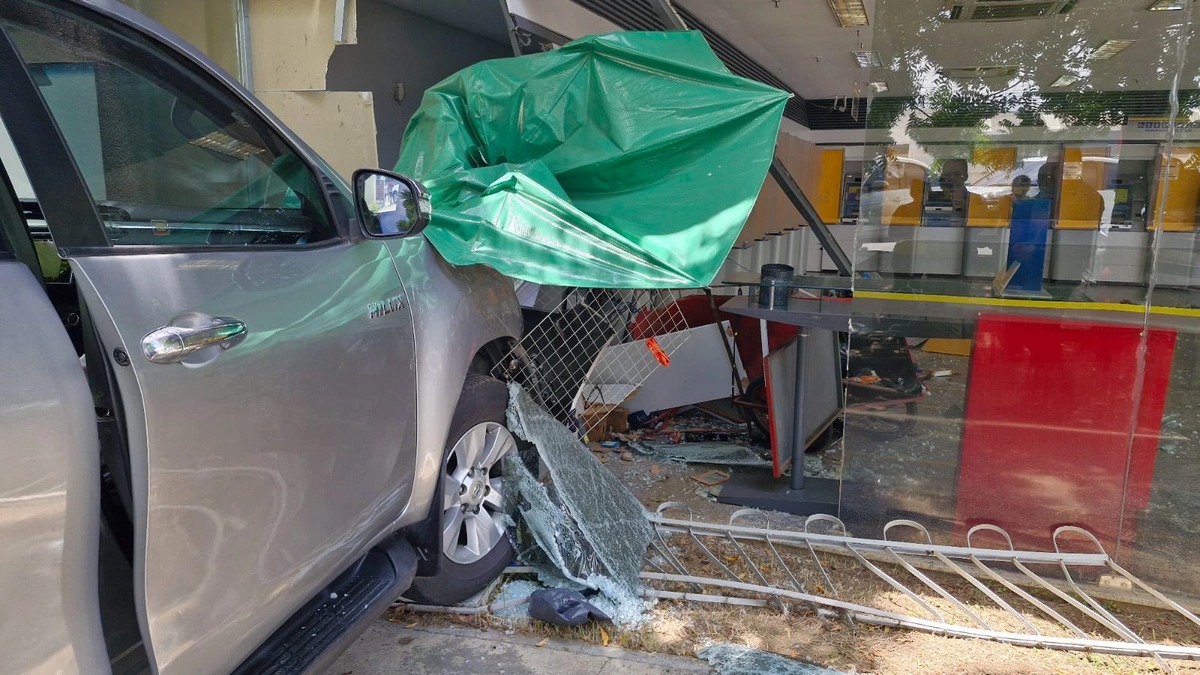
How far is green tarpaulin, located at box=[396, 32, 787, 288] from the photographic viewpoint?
123 inches

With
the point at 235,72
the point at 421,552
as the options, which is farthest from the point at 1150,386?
the point at 235,72

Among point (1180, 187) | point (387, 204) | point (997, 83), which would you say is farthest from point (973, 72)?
point (387, 204)

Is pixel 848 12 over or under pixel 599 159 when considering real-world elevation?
over

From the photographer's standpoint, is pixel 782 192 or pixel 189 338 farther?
pixel 782 192

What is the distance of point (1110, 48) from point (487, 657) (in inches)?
154

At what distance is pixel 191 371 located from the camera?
1.73 m

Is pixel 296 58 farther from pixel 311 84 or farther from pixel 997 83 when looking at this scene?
pixel 997 83

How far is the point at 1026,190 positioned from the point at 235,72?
4565 millimetres

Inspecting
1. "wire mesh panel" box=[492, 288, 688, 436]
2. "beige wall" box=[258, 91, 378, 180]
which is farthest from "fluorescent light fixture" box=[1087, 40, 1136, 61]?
"beige wall" box=[258, 91, 378, 180]

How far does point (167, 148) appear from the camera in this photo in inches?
85.8

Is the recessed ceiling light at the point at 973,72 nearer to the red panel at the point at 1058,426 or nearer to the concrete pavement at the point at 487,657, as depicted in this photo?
the red panel at the point at 1058,426

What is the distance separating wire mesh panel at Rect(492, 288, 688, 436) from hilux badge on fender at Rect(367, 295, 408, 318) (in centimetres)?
100

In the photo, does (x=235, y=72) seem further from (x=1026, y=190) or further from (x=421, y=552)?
(x=1026, y=190)

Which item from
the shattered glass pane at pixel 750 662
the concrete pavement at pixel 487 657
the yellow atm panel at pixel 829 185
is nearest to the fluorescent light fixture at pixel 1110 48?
the shattered glass pane at pixel 750 662
